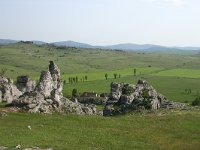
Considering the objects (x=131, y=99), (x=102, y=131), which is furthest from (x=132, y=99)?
(x=102, y=131)

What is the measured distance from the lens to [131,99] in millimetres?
75812

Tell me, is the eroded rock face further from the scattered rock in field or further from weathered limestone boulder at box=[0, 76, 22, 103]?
weathered limestone boulder at box=[0, 76, 22, 103]

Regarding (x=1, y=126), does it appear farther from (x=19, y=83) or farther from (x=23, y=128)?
(x=19, y=83)

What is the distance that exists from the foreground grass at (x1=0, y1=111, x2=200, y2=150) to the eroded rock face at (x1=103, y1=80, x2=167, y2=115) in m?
8.98

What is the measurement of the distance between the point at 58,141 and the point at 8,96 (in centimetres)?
4610

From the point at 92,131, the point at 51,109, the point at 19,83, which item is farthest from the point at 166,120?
the point at 19,83

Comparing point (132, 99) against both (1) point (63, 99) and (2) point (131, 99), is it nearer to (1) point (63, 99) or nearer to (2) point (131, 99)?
(2) point (131, 99)

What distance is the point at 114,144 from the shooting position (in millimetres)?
44219

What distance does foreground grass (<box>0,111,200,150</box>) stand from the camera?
43.4 m

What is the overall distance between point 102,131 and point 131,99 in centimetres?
2570

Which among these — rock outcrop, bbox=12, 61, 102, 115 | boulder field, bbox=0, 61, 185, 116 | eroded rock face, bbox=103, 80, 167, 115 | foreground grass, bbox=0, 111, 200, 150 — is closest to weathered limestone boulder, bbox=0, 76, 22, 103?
boulder field, bbox=0, 61, 185, 116

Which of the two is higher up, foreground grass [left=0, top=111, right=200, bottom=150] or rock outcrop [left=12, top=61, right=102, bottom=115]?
rock outcrop [left=12, top=61, right=102, bottom=115]

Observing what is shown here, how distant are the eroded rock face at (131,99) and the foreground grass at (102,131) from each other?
29.5 feet

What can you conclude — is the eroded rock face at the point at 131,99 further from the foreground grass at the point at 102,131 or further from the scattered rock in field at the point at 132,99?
the foreground grass at the point at 102,131
